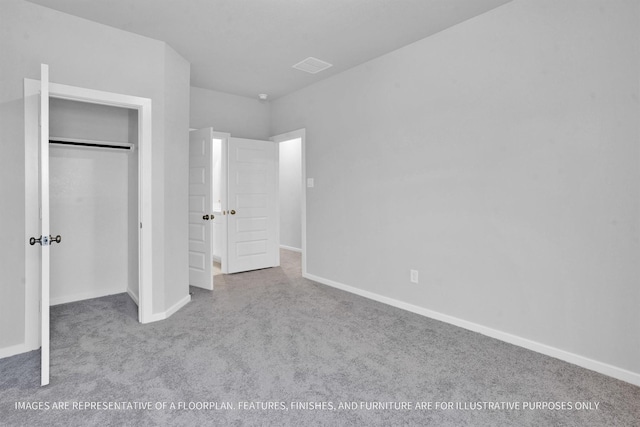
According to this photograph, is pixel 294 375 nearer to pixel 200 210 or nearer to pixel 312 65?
pixel 200 210

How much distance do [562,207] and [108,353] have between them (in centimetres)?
362

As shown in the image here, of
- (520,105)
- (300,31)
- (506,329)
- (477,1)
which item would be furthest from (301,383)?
(477,1)

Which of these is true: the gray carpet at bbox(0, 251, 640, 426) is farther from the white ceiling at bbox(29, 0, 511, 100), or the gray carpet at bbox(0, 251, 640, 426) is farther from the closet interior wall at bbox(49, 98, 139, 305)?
the white ceiling at bbox(29, 0, 511, 100)

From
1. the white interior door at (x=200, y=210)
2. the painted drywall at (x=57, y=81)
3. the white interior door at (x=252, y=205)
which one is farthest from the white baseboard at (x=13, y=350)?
the white interior door at (x=252, y=205)

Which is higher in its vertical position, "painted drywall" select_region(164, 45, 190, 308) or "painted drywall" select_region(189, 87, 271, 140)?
"painted drywall" select_region(189, 87, 271, 140)

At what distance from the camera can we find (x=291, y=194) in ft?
24.6

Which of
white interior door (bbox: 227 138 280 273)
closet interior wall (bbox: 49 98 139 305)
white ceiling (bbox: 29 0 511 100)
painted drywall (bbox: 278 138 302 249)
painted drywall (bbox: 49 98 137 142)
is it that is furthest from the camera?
painted drywall (bbox: 278 138 302 249)

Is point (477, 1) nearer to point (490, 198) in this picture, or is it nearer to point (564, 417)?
point (490, 198)

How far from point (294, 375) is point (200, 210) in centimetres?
271

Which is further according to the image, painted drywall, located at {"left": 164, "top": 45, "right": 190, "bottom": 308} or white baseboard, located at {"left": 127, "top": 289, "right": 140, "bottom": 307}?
white baseboard, located at {"left": 127, "top": 289, "right": 140, "bottom": 307}

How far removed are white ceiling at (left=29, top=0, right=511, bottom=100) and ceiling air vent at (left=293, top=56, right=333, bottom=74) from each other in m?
0.08

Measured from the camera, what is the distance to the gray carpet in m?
1.86

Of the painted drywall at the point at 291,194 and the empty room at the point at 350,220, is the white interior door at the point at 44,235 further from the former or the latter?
the painted drywall at the point at 291,194

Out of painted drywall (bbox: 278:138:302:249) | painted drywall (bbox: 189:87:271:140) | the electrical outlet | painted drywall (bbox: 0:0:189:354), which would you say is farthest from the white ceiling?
painted drywall (bbox: 278:138:302:249)
